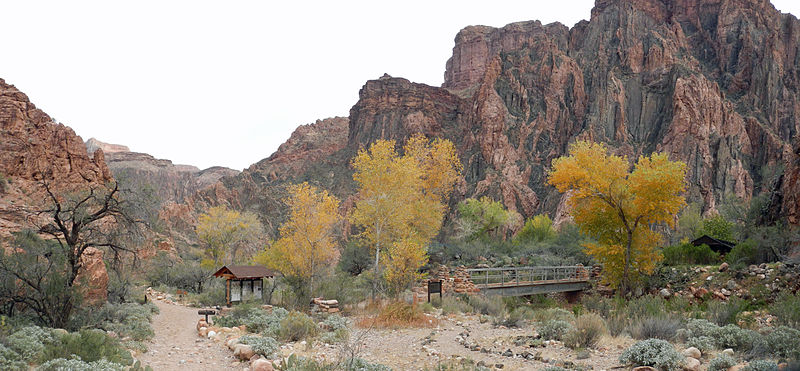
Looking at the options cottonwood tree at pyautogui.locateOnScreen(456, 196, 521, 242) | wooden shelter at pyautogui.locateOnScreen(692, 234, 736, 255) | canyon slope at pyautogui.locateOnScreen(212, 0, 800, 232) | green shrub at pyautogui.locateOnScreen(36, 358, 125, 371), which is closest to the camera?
green shrub at pyautogui.locateOnScreen(36, 358, 125, 371)

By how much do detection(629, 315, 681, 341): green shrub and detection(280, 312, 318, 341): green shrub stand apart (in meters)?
7.27

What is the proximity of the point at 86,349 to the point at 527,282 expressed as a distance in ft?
57.8

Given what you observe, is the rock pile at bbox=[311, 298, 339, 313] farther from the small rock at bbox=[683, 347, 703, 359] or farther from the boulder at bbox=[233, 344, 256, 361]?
the small rock at bbox=[683, 347, 703, 359]

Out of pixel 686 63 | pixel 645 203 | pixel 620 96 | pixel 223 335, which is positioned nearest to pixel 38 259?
pixel 223 335

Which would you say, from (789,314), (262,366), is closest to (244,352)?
(262,366)

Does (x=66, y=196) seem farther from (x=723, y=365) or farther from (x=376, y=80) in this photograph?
(x=376, y=80)

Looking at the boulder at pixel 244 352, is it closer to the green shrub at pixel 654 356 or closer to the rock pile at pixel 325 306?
the green shrub at pixel 654 356

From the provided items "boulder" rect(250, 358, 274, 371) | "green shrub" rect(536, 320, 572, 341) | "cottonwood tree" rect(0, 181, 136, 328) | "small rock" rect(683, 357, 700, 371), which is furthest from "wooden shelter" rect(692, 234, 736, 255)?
"cottonwood tree" rect(0, 181, 136, 328)

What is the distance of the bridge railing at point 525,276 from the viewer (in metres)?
21.3

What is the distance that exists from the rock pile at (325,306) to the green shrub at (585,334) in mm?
9125

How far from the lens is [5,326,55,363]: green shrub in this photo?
7.89 metres

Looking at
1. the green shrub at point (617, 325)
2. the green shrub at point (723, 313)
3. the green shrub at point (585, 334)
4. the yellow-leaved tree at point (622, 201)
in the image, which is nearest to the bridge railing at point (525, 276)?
the yellow-leaved tree at point (622, 201)

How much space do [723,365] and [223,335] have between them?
34.3ft

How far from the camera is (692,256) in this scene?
70.2 ft
